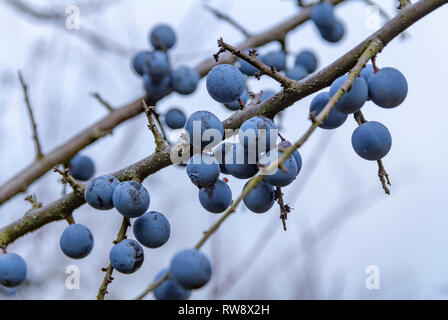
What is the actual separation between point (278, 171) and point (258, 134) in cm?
11

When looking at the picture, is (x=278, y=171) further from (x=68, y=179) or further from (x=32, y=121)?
(x=32, y=121)

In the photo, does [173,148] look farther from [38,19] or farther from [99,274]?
[99,274]

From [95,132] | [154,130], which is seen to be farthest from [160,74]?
[154,130]

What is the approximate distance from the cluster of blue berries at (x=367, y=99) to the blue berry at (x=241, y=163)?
218 mm

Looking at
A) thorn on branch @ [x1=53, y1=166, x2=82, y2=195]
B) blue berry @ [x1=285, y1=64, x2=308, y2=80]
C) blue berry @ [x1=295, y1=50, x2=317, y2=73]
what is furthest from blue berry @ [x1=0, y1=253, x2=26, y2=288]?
blue berry @ [x1=295, y1=50, x2=317, y2=73]

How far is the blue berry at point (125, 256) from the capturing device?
4.87 feet

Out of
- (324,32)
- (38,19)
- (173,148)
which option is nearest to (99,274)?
(38,19)

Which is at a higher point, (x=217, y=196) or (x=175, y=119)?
(x=175, y=119)

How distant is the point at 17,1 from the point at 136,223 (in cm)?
257

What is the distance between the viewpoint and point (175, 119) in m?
2.27

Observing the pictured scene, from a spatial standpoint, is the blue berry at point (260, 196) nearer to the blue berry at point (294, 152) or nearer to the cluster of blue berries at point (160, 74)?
the blue berry at point (294, 152)

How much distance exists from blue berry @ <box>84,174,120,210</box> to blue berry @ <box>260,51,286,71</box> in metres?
1.24
